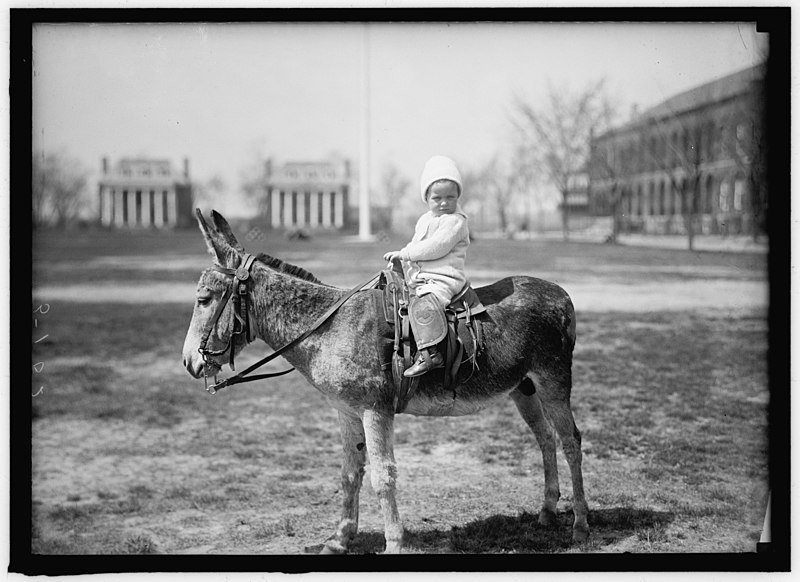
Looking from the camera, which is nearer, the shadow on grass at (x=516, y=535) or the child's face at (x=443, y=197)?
the child's face at (x=443, y=197)

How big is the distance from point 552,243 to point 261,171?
411 cm

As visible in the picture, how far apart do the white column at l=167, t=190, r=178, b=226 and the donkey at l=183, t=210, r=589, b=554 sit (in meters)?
4.23

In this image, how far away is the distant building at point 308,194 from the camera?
7340mm

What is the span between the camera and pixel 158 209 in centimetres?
793

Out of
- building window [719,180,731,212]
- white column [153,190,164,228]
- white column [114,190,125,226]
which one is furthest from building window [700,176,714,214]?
white column [114,190,125,226]

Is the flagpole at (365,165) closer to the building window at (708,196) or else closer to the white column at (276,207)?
the white column at (276,207)

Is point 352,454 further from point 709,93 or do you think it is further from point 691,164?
point 691,164

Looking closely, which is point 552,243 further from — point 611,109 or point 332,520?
point 332,520

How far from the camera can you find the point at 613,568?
170 inches

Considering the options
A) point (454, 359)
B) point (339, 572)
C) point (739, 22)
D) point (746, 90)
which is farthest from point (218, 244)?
point (746, 90)

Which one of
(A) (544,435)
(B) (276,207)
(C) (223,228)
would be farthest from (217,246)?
(B) (276,207)

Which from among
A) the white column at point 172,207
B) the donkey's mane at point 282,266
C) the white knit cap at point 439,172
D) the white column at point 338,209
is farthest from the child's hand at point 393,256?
the white column at point 172,207

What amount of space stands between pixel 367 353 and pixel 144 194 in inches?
182

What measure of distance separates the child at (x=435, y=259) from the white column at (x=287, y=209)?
4537 mm
